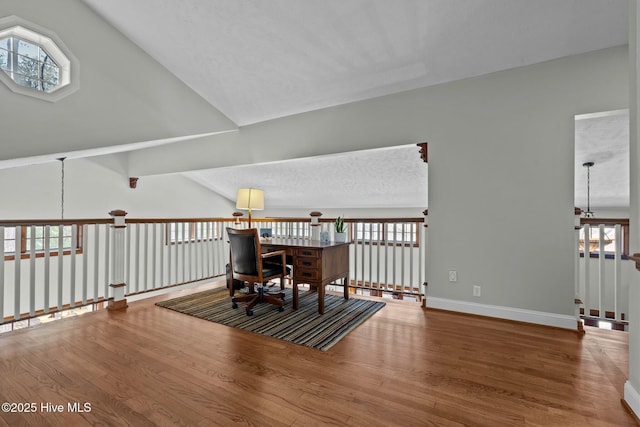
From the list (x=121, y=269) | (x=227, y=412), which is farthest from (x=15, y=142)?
(x=227, y=412)

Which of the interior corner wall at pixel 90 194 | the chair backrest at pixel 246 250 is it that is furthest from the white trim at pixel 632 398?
the interior corner wall at pixel 90 194

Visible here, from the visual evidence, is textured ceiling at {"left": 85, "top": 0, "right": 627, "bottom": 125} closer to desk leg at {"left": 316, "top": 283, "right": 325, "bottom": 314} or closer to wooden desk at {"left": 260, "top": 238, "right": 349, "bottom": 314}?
wooden desk at {"left": 260, "top": 238, "right": 349, "bottom": 314}

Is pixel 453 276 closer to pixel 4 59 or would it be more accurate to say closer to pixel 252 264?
pixel 252 264

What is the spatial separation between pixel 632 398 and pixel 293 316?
2.51 m

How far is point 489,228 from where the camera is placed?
3121 mm

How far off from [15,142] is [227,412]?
3273 mm

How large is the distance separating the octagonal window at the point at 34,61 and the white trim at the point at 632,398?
→ 203 inches

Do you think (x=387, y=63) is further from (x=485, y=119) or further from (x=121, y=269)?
(x=121, y=269)

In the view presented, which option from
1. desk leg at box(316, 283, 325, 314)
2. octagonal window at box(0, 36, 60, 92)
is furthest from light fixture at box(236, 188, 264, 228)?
octagonal window at box(0, 36, 60, 92)

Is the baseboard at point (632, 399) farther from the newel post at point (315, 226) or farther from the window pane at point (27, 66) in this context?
the window pane at point (27, 66)

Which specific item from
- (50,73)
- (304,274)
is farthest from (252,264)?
(50,73)

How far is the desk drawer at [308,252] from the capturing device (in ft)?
10.7

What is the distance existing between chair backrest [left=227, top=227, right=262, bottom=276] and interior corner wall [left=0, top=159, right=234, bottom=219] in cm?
411

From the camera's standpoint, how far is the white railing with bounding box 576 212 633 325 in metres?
2.80
